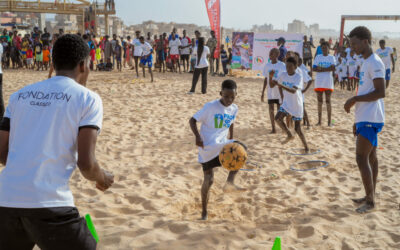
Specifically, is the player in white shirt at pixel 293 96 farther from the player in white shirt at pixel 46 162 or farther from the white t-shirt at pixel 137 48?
the white t-shirt at pixel 137 48

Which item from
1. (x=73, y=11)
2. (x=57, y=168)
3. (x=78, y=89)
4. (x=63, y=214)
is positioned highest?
(x=73, y=11)

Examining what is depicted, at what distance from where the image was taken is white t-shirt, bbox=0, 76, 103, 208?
1810 millimetres

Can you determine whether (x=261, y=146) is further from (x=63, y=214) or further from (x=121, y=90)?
(x=121, y=90)

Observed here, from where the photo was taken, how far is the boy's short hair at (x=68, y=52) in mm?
1990

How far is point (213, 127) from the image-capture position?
387 centimetres

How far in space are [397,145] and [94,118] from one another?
21.7ft

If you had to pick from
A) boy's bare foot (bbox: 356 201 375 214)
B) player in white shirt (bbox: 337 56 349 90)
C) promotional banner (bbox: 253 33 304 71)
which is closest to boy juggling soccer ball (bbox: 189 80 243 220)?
boy's bare foot (bbox: 356 201 375 214)

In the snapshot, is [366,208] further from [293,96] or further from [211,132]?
[293,96]

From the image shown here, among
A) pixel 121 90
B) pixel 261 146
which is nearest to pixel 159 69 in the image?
pixel 121 90

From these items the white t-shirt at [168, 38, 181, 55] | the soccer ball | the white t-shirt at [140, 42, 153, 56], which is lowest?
the soccer ball

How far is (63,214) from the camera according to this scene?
1.86 meters

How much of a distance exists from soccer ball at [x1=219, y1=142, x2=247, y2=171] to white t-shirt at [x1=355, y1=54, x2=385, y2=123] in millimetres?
1422

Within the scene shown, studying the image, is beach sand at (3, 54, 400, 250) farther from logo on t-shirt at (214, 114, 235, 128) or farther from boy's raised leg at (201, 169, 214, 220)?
logo on t-shirt at (214, 114, 235, 128)

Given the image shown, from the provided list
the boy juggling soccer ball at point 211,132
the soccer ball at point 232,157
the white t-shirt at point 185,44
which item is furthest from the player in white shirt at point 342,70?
the soccer ball at point 232,157
